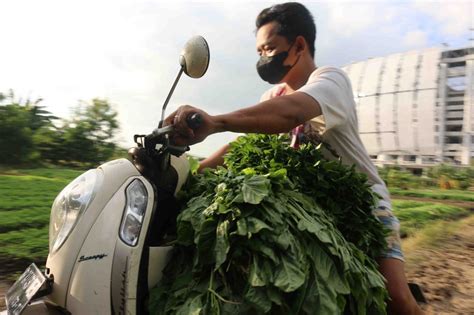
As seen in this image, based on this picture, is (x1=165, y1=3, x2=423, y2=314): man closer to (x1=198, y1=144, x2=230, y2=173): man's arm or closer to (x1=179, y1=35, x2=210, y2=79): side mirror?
(x1=198, y1=144, x2=230, y2=173): man's arm

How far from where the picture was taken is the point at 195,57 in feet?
5.74

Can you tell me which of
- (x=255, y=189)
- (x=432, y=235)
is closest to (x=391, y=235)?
(x=255, y=189)

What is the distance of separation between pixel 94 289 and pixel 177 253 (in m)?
Result: 0.32

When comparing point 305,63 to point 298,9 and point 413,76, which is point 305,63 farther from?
point 413,76

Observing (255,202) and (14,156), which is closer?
(255,202)

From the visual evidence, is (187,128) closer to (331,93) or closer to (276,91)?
(331,93)

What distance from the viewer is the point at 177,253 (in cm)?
159

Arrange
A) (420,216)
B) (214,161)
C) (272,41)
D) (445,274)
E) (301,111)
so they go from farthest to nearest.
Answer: (420,216) → (445,274) → (214,161) → (272,41) → (301,111)

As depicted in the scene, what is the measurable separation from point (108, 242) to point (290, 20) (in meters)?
1.72

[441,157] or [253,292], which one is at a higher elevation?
[253,292]

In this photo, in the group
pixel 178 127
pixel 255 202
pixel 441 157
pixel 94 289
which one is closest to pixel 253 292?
pixel 255 202

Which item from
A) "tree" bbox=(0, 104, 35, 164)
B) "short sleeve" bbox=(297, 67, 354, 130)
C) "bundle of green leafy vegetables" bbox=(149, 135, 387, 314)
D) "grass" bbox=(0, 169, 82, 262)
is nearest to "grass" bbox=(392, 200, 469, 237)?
"grass" bbox=(0, 169, 82, 262)

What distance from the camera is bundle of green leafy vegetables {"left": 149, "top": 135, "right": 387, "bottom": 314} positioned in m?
1.35

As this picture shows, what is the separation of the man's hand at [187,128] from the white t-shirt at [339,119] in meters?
0.60
